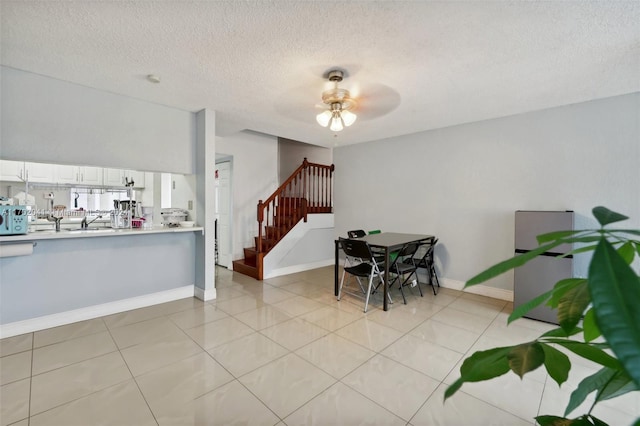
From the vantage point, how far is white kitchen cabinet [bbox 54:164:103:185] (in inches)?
167

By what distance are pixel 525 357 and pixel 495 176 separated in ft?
14.2

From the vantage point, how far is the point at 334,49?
2438 mm

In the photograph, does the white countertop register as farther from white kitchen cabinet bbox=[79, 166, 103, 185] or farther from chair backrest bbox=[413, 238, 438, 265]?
chair backrest bbox=[413, 238, 438, 265]

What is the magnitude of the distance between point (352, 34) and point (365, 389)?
269cm

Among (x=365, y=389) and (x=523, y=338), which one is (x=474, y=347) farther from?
(x=365, y=389)

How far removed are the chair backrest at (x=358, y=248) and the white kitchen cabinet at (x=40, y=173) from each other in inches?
170

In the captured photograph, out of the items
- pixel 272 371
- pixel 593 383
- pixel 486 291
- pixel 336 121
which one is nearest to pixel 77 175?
pixel 336 121

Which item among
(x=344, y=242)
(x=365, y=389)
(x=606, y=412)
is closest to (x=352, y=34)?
(x=344, y=242)

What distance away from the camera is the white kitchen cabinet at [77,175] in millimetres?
4234

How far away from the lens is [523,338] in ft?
9.70

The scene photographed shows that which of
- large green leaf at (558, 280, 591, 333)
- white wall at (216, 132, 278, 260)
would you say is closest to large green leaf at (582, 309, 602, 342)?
large green leaf at (558, 280, 591, 333)

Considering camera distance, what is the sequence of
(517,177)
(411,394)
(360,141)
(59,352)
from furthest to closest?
1. (360,141)
2. (517,177)
3. (59,352)
4. (411,394)

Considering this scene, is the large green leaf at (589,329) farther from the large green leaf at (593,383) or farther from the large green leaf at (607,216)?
the large green leaf at (607,216)

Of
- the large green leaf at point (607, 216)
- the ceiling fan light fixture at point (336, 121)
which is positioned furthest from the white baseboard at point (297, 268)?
the large green leaf at point (607, 216)
